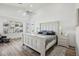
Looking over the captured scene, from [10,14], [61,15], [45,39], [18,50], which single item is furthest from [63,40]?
[10,14]

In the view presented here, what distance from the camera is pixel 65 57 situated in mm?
1698

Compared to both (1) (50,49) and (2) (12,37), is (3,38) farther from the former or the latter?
(1) (50,49)

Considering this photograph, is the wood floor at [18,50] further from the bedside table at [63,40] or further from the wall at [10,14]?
the wall at [10,14]

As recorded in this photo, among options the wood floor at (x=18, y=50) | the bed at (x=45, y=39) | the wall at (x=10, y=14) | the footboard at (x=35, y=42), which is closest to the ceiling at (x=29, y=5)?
the wall at (x=10, y=14)

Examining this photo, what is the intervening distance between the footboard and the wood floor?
11 centimetres

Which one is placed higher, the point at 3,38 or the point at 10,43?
the point at 3,38

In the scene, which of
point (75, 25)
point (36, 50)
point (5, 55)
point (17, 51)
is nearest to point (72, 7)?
point (75, 25)

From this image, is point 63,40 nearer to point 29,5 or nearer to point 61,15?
point 61,15

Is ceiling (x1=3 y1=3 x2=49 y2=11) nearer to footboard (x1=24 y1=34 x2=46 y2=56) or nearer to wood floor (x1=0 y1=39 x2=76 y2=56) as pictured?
footboard (x1=24 y1=34 x2=46 y2=56)

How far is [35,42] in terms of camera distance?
6.33 feet

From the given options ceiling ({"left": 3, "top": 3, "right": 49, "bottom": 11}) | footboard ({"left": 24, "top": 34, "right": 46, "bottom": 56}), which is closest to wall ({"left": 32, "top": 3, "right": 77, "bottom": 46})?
ceiling ({"left": 3, "top": 3, "right": 49, "bottom": 11})

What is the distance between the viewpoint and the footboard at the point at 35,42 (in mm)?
1725

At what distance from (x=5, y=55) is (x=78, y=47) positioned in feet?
5.26

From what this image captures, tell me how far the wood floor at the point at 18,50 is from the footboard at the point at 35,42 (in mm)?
110
